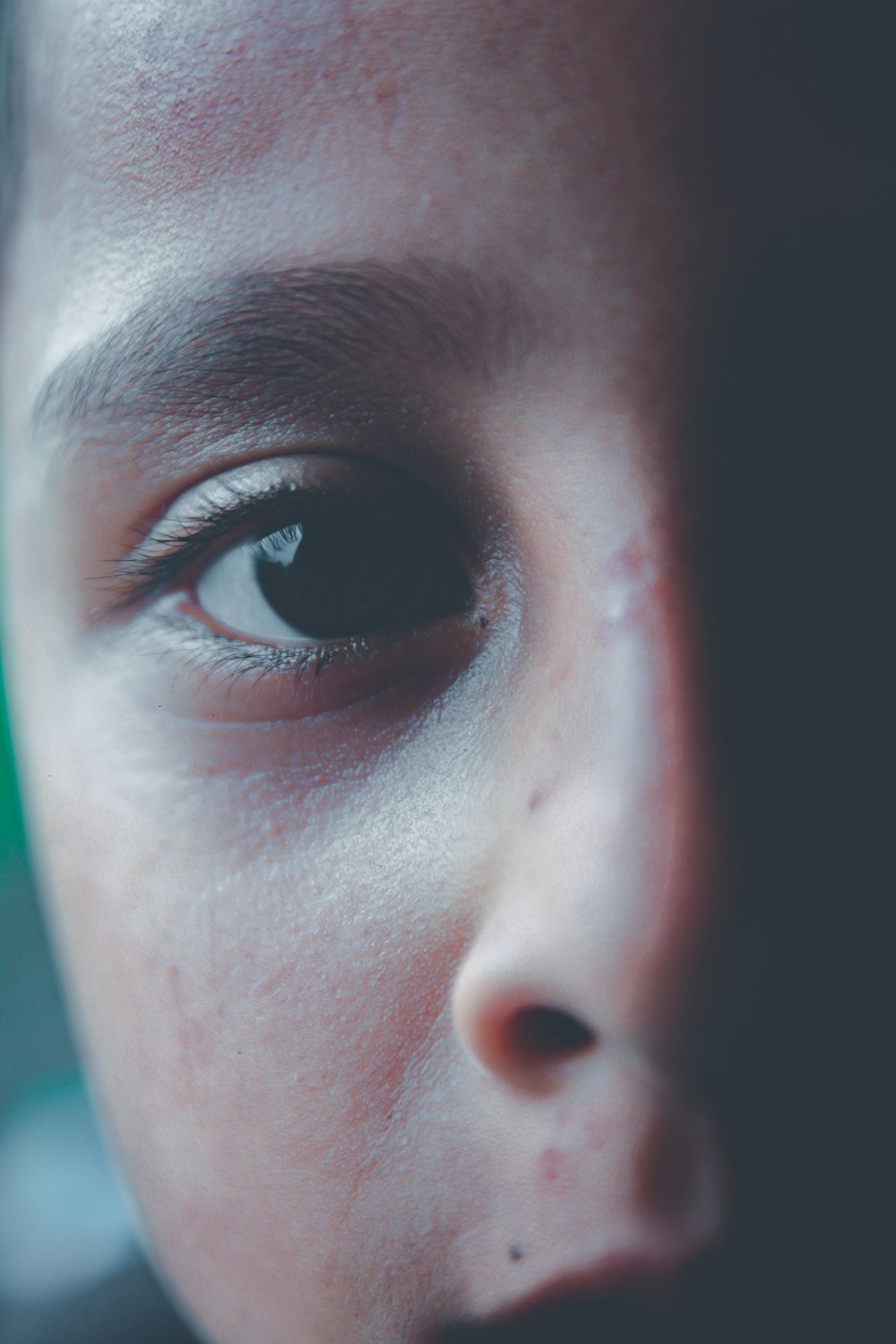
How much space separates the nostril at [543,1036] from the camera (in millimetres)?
431

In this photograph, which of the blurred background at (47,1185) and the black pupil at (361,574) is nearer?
the black pupil at (361,574)

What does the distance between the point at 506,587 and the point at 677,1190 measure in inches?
11.3

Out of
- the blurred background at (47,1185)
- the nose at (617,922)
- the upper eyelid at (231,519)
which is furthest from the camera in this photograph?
the blurred background at (47,1185)

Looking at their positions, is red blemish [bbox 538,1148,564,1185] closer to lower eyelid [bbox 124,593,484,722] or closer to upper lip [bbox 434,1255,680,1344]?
upper lip [bbox 434,1255,680,1344]

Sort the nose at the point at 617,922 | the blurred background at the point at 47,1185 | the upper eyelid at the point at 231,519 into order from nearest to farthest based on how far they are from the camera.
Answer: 1. the nose at the point at 617,922
2. the upper eyelid at the point at 231,519
3. the blurred background at the point at 47,1185

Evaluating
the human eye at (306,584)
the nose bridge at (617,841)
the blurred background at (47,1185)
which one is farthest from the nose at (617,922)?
the blurred background at (47,1185)

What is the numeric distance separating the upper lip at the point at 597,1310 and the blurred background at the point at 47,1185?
653 mm

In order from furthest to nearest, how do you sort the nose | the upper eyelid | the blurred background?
the blurred background < the upper eyelid < the nose

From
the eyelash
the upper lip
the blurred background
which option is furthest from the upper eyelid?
the blurred background

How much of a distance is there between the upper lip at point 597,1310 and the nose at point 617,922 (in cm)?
2

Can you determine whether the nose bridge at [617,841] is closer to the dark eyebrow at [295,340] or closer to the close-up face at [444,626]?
the close-up face at [444,626]

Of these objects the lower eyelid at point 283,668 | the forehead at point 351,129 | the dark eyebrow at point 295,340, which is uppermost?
the forehead at point 351,129

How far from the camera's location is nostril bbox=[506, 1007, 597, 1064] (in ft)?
1.41

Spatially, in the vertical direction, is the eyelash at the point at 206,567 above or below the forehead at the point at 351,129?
below
